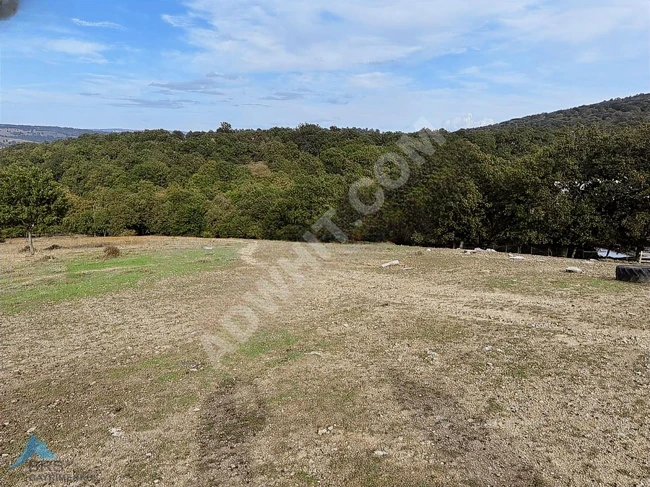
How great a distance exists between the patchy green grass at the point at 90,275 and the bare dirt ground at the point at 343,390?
1579 mm

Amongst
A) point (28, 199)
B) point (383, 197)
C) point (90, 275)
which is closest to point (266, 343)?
point (90, 275)

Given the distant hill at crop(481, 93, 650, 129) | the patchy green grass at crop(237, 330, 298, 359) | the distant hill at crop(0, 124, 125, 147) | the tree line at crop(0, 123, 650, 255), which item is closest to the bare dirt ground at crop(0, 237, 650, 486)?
the patchy green grass at crop(237, 330, 298, 359)

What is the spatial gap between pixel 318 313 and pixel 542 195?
2047cm

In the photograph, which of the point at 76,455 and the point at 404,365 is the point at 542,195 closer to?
the point at 404,365

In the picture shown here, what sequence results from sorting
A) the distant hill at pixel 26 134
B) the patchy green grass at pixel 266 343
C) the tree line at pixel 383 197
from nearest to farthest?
the distant hill at pixel 26 134, the patchy green grass at pixel 266 343, the tree line at pixel 383 197

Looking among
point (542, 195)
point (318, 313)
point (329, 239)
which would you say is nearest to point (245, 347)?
point (318, 313)

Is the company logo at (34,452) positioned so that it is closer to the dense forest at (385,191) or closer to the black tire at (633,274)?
the dense forest at (385,191)

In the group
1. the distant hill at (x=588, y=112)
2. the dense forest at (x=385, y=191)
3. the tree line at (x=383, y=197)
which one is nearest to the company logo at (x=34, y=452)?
the dense forest at (x=385, y=191)

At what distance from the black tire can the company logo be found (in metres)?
16.2

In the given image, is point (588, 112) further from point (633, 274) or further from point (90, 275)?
point (90, 275)

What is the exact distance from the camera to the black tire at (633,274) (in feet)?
45.9

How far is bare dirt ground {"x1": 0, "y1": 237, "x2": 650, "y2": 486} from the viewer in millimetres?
5031

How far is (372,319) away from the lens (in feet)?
36.1

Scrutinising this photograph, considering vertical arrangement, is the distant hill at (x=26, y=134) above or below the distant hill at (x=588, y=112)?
below
